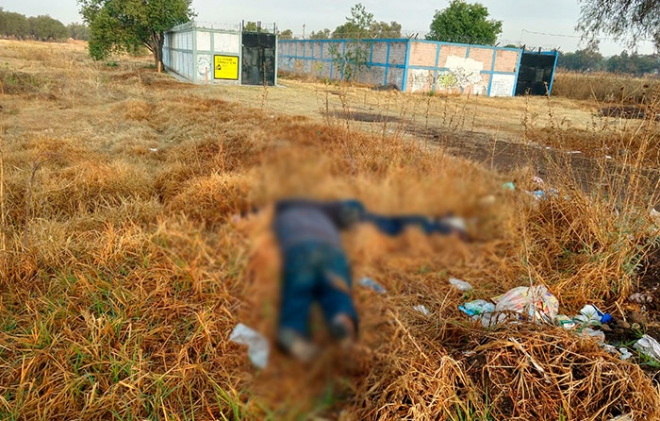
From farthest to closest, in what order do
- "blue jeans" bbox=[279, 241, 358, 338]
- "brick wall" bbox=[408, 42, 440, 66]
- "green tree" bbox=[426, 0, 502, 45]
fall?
"green tree" bbox=[426, 0, 502, 45], "brick wall" bbox=[408, 42, 440, 66], "blue jeans" bbox=[279, 241, 358, 338]

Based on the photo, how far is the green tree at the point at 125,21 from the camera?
2320cm

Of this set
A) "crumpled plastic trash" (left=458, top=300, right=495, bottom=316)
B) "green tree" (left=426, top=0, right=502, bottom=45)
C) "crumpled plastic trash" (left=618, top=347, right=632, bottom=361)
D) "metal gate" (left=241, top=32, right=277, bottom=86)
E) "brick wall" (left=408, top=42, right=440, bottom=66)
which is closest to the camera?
"crumpled plastic trash" (left=618, top=347, right=632, bottom=361)

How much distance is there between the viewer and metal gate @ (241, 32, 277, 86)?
20578 millimetres

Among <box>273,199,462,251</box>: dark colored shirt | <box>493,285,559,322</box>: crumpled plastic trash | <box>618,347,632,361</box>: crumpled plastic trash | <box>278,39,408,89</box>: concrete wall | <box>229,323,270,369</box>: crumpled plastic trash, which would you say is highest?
<box>278,39,408,89</box>: concrete wall

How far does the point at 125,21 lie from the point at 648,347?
2842cm

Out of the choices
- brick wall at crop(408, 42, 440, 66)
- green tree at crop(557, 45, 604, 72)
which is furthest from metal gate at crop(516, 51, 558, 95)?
green tree at crop(557, 45, 604, 72)

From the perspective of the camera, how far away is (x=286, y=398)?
369mm

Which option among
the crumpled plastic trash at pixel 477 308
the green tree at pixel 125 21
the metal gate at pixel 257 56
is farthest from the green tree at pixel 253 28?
the crumpled plastic trash at pixel 477 308

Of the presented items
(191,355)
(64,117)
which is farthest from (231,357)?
(64,117)

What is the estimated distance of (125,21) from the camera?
24359 millimetres

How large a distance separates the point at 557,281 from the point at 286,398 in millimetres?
3083

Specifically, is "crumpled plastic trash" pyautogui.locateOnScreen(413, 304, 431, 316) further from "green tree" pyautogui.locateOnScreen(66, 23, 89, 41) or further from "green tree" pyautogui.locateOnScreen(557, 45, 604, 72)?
"green tree" pyautogui.locateOnScreen(66, 23, 89, 41)

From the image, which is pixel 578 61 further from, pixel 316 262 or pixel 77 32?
pixel 77 32

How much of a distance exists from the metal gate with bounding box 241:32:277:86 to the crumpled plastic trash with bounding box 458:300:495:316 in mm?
19652
